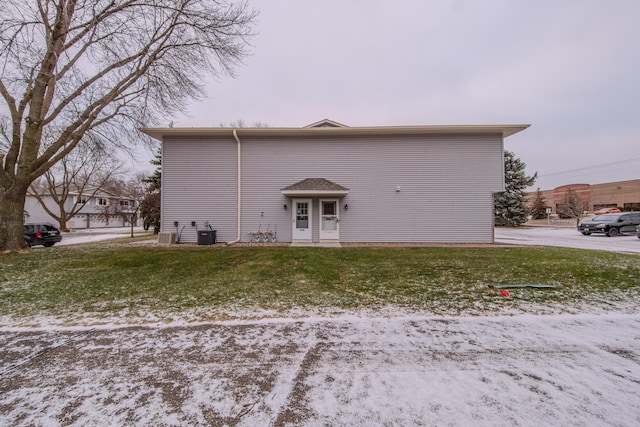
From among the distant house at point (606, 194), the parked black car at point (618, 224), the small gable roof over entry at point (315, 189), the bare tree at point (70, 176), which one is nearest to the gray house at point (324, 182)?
the small gable roof over entry at point (315, 189)

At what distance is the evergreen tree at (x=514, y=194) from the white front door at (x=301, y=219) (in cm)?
2413

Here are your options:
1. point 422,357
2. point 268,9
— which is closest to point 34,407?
point 422,357

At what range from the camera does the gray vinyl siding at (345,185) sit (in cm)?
1157

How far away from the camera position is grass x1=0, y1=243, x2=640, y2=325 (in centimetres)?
412

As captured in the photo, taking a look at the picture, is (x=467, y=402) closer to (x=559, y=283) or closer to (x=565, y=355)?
(x=565, y=355)

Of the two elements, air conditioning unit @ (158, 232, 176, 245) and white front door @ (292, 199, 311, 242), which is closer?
air conditioning unit @ (158, 232, 176, 245)

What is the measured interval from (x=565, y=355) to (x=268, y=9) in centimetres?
1144

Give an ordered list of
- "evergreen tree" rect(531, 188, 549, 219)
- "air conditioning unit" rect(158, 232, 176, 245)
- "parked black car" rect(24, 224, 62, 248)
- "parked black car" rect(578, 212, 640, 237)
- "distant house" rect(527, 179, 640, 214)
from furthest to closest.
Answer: "distant house" rect(527, 179, 640, 214) → "evergreen tree" rect(531, 188, 549, 219) → "parked black car" rect(578, 212, 640, 237) → "parked black car" rect(24, 224, 62, 248) → "air conditioning unit" rect(158, 232, 176, 245)

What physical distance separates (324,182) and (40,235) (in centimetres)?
1554

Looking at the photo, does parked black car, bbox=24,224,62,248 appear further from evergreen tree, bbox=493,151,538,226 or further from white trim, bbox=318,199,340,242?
evergreen tree, bbox=493,151,538,226

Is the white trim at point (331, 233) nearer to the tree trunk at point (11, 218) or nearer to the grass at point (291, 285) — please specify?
the grass at point (291, 285)

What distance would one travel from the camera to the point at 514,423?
182 cm

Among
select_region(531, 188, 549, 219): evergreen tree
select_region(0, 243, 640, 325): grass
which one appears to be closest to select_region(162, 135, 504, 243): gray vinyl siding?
select_region(0, 243, 640, 325): grass

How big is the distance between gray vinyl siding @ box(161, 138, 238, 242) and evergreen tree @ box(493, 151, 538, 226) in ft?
87.8
